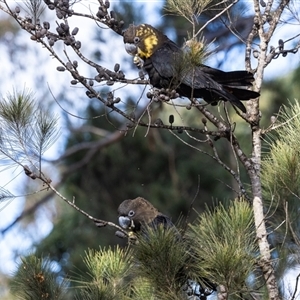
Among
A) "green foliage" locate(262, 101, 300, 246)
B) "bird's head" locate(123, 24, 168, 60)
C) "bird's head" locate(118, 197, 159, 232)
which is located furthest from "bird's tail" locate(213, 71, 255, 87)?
"bird's head" locate(118, 197, 159, 232)

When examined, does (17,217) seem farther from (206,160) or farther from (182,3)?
(182,3)

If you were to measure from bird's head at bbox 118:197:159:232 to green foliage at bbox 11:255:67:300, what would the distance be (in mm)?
1012

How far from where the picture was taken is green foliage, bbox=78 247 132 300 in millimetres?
2842

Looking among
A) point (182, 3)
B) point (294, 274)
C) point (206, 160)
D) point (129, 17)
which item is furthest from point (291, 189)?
point (206, 160)

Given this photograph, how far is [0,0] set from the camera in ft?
10.2

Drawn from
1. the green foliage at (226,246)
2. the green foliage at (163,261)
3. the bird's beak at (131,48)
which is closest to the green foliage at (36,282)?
the green foliage at (163,261)

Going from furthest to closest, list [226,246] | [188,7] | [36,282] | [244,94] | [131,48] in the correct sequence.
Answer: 1. [131,48]
2. [244,94]
3. [188,7]
4. [36,282]
5. [226,246]

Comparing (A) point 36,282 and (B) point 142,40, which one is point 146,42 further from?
(A) point 36,282

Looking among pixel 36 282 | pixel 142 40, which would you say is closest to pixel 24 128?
pixel 36 282

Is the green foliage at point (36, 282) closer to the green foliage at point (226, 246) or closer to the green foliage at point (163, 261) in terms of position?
the green foliage at point (163, 261)

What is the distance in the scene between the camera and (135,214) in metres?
4.02

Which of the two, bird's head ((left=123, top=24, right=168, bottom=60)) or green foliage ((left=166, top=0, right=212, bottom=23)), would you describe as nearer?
green foliage ((left=166, top=0, right=212, bottom=23))

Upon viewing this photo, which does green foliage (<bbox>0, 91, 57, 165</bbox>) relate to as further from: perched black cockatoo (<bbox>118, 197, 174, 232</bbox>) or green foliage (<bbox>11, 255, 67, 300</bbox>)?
perched black cockatoo (<bbox>118, 197, 174, 232</bbox>)

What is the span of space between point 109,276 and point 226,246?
22.1 inches
